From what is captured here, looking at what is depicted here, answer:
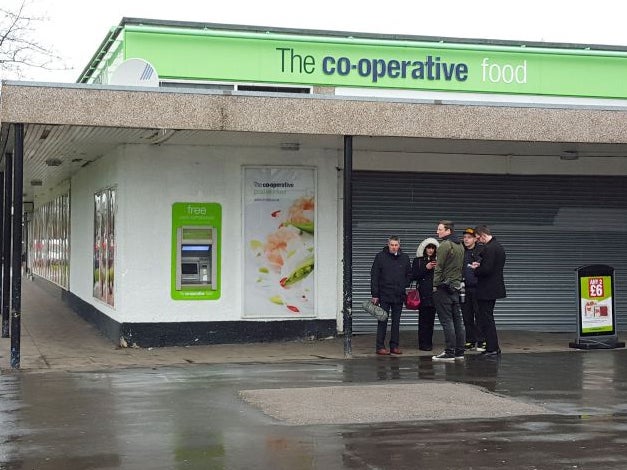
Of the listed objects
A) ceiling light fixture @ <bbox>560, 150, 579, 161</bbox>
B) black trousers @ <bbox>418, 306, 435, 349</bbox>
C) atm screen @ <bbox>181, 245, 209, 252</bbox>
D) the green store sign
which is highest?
the green store sign

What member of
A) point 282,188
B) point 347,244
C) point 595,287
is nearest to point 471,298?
point 595,287

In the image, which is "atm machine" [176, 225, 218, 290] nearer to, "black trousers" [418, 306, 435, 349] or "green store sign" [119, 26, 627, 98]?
"black trousers" [418, 306, 435, 349]

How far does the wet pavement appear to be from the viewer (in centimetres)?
724

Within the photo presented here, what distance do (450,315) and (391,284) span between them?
104 centimetres

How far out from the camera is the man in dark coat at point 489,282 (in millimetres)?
13406

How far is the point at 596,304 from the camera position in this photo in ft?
48.1

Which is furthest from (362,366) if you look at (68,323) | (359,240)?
(68,323)

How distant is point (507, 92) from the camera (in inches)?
874

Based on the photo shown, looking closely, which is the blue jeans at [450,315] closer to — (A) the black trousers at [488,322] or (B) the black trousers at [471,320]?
(A) the black trousers at [488,322]

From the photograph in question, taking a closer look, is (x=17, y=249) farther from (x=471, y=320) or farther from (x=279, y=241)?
(x=471, y=320)

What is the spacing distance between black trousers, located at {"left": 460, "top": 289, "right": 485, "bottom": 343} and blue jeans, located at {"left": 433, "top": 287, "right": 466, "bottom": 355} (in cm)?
108

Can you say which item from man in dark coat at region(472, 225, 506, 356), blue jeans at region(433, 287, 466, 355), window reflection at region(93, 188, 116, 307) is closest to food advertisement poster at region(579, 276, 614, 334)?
man in dark coat at region(472, 225, 506, 356)

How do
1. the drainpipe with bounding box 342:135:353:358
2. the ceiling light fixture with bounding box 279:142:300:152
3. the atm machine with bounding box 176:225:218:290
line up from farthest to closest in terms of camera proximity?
the ceiling light fixture with bounding box 279:142:300:152, the atm machine with bounding box 176:225:218:290, the drainpipe with bounding box 342:135:353:358

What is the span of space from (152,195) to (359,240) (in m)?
3.70
